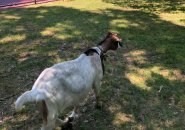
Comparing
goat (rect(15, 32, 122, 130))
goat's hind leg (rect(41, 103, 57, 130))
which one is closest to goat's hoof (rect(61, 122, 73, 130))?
goat (rect(15, 32, 122, 130))

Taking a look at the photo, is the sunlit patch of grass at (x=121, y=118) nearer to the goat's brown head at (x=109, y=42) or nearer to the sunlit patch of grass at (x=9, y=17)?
the goat's brown head at (x=109, y=42)

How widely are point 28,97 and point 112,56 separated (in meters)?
4.77

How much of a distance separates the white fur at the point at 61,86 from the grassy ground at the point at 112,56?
97 cm

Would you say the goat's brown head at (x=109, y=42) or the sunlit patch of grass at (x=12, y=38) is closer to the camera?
the goat's brown head at (x=109, y=42)

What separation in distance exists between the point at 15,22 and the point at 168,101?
23.1 ft

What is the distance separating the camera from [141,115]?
6734mm

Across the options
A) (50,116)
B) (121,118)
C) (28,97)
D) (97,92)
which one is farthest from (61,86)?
(121,118)

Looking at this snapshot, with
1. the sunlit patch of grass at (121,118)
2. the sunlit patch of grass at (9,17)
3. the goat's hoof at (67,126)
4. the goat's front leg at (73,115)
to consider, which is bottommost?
the sunlit patch of grass at (121,118)

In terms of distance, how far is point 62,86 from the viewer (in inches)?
212

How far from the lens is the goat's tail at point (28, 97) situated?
481cm

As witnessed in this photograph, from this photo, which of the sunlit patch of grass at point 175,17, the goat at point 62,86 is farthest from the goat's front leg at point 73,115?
the sunlit patch of grass at point 175,17

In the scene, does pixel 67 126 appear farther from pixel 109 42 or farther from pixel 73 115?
pixel 109 42

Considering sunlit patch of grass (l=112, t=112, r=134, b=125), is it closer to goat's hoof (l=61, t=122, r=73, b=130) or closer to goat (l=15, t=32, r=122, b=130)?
goat (l=15, t=32, r=122, b=130)

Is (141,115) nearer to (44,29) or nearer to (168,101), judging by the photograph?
(168,101)
